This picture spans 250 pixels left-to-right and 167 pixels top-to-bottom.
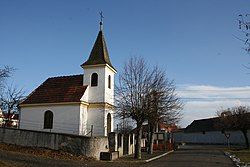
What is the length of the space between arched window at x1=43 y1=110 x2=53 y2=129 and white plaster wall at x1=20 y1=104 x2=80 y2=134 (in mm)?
343

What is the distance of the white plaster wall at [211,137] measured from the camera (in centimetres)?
6781

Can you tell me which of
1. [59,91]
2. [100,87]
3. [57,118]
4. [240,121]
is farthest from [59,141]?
[240,121]

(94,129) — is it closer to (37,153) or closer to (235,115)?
(37,153)

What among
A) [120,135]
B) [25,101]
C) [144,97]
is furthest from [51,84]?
[144,97]

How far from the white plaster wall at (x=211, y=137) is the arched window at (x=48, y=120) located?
4478cm

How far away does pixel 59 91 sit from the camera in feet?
122

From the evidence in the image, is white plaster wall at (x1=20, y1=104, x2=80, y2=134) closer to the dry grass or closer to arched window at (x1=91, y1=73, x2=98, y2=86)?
arched window at (x1=91, y1=73, x2=98, y2=86)

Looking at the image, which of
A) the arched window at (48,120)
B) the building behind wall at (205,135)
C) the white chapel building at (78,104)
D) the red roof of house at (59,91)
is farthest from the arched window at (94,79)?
the building behind wall at (205,135)

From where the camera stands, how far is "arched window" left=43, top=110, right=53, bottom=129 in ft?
117

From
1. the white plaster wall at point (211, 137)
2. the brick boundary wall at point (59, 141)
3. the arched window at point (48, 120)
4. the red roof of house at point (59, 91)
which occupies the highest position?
the red roof of house at point (59, 91)

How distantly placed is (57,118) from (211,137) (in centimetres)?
4946

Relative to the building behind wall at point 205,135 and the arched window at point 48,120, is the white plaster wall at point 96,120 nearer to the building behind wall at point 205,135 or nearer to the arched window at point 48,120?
the arched window at point 48,120

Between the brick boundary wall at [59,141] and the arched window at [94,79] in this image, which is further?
the arched window at [94,79]

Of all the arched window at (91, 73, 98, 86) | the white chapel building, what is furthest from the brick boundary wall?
the arched window at (91, 73, 98, 86)
